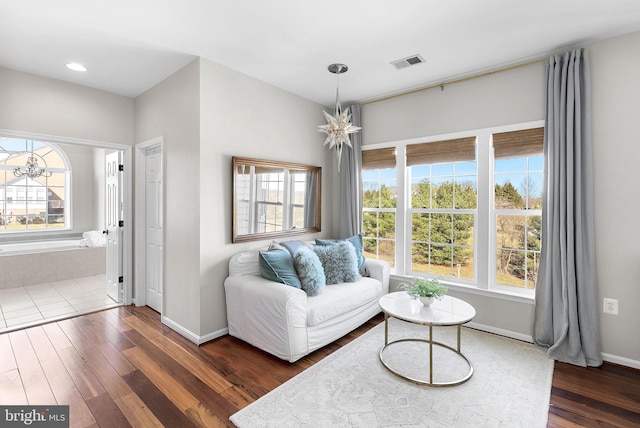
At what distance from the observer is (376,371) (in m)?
2.43

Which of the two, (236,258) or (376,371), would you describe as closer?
(376,371)

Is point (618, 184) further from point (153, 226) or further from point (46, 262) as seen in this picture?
point (46, 262)

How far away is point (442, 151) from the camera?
11.6 ft

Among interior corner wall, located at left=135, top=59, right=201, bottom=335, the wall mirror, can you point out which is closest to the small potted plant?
the wall mirror

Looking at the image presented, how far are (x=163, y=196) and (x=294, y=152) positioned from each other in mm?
1579

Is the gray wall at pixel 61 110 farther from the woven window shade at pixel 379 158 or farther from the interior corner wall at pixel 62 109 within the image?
the woven window shade at pixel 379 158

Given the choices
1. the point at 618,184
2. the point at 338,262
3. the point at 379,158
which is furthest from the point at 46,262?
the point at 618,184

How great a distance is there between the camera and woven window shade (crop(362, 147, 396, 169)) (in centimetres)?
394

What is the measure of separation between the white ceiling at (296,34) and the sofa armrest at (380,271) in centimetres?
211

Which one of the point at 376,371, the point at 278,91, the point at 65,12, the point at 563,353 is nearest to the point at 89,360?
the point at 376,371

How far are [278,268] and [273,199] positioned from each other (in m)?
0.99

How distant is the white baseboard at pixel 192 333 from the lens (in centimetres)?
293

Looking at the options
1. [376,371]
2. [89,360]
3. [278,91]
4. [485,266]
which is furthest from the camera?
[278,91]

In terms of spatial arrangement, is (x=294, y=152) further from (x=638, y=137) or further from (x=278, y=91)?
(x=638, y=137)
